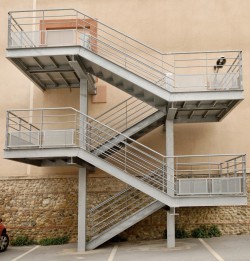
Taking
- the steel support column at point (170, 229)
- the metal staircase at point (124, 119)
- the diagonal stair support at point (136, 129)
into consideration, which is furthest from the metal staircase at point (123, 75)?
the steel support column at point (170, 229)

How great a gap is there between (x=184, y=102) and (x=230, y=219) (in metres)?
5.06

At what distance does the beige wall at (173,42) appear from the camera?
14.2m

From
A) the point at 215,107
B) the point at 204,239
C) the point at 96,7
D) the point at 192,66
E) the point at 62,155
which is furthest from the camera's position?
the point at 96,7

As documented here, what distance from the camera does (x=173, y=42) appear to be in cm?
1455

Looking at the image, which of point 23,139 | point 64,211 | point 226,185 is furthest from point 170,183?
point 64,211

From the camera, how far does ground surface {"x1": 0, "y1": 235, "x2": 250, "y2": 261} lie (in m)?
10.3

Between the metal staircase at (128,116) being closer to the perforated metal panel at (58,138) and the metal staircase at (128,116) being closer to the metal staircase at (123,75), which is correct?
the metal staircase at (123,75)

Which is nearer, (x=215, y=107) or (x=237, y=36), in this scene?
(x=215, y=107)

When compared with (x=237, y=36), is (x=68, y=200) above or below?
below

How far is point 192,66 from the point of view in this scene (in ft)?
46.1

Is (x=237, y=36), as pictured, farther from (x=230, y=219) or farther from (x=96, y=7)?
(x=230, y=219)

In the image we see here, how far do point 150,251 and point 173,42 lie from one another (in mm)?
7621

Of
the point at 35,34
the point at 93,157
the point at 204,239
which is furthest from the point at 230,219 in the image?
the point at 35,34

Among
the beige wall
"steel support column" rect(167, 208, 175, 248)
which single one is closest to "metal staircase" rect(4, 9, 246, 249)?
"steel support column" rect(167, 208, 175, 248)
